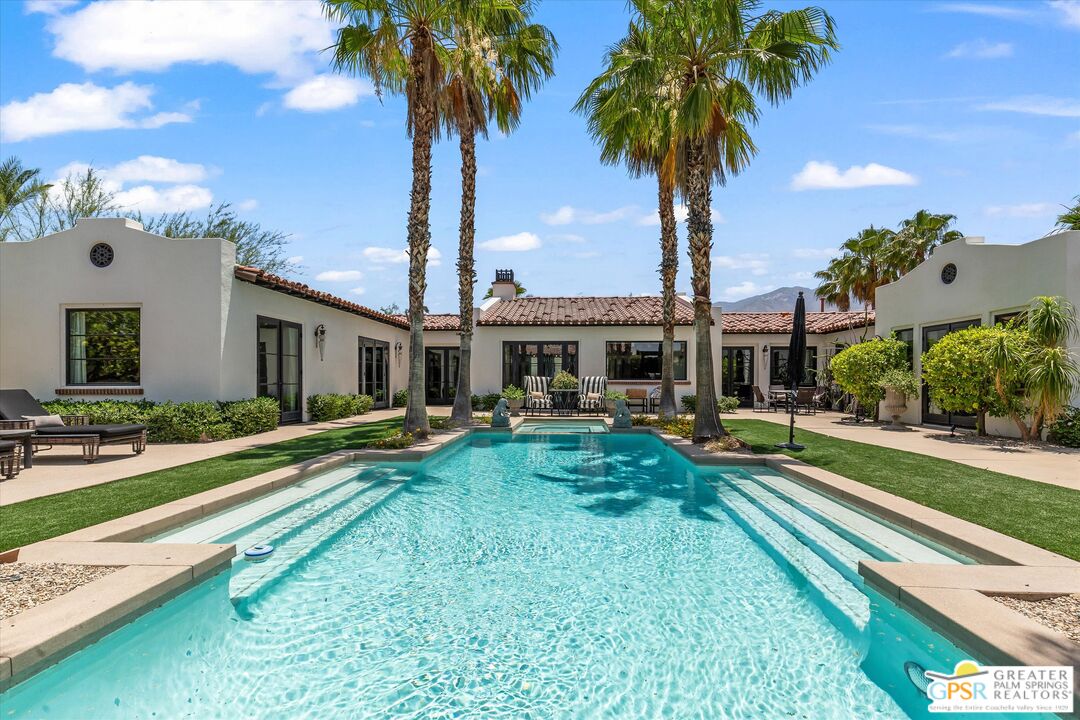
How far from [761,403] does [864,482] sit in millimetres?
15800

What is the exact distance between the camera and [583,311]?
24391 mm

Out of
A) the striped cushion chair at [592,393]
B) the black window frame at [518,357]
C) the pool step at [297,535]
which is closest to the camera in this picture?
the pool step at [297,535]

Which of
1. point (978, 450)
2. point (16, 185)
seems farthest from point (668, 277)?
point (16, 185)

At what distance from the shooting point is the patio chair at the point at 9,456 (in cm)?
816

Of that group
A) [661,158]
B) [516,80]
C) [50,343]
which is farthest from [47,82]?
[661,158]

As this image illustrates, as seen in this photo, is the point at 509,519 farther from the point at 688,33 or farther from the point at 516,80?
the point at 516,80

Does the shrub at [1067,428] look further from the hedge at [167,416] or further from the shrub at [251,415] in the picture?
the hedge at [167,416]

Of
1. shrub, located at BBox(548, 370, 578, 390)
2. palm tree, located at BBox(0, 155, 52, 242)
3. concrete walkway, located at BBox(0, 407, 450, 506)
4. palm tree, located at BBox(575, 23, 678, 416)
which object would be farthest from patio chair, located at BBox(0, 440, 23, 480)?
palm tree, located at BBox(0, 155, 52, 242)

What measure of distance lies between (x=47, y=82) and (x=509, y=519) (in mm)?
20295

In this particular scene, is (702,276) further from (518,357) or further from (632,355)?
(518,357)

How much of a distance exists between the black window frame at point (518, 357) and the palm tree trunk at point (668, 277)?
581 centimetres

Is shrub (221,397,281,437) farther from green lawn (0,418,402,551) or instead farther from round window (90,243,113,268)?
round window (90,243,113,268)

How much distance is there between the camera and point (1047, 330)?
453 inches

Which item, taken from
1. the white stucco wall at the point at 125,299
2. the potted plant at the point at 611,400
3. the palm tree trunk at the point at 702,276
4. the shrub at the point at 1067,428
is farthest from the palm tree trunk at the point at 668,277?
the white stucco wall at the point at 125,299
